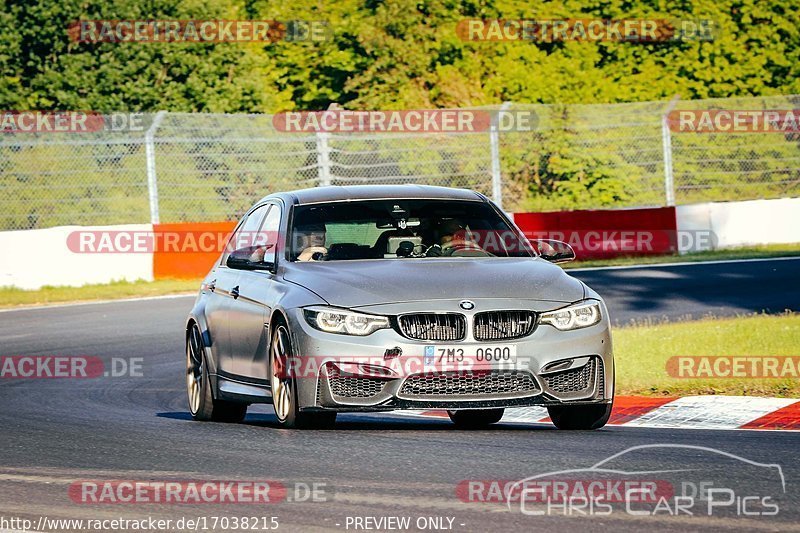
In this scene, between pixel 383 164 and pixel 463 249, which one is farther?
pixel 383 164

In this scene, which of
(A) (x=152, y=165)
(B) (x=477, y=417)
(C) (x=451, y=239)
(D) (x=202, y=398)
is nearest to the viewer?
(C) (x=451, y=239)

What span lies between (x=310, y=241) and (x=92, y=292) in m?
15.3

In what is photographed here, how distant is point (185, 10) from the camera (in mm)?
39938

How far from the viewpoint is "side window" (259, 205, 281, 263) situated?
10977 millimetres

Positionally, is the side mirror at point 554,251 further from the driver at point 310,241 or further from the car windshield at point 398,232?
the driver at point 310,241

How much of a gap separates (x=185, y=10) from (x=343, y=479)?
33.1 metres

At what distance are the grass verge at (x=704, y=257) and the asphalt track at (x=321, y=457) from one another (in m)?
14.2

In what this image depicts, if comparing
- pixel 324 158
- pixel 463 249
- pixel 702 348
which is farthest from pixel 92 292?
pixel 463 249

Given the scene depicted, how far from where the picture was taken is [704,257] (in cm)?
2828

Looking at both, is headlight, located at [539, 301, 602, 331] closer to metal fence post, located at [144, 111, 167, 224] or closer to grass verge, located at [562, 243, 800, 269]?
grass verge, located at [562, 243, 800, 269]

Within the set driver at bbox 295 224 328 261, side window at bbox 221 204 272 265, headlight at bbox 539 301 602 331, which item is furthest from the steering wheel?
side window at bbox 221 204 272 265

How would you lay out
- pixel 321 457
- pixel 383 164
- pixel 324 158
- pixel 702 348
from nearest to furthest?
pixel 321 457
pixel 702 348
pixel 324 158
pixel 383 164

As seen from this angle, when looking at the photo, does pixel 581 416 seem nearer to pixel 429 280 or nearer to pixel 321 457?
pixel 429 280

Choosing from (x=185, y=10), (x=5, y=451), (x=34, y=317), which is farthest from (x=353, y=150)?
(x=5, y=451)
